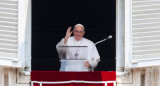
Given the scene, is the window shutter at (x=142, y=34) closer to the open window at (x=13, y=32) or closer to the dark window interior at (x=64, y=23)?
the open window at (x=13, y=32)

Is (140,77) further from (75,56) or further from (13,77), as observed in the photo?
(13,77)

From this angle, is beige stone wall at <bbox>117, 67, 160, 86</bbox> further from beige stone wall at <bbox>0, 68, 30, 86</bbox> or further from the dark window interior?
the dark window interior

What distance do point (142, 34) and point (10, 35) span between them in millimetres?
1575

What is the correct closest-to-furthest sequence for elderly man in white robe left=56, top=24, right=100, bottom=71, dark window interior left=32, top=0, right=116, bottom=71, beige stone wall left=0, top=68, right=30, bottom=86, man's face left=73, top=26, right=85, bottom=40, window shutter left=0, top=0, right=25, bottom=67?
window shutter left=0, top=0, right=25, bottom=67
beige stone wall left=0, top=68, right=30, bottom=86
elderly man in white robe left=56, top=24, right=100, bottom=71
man's face left=73, top=26, right=85, bottom=40
dark window interior left=32, top=0, right=116, bottom=71

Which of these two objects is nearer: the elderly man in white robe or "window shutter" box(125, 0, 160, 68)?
"window shutter" box(125, 0, 160, 68)

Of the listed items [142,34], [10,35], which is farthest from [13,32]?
[142,34]

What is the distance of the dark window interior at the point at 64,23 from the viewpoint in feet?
51.8

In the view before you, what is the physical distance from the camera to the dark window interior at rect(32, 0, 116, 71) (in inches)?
622

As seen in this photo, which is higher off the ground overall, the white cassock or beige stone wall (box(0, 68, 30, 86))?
the white cassock

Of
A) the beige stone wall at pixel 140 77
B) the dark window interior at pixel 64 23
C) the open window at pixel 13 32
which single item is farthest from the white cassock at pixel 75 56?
the dark window interior at pixel 64 23

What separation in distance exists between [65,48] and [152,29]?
1.14m

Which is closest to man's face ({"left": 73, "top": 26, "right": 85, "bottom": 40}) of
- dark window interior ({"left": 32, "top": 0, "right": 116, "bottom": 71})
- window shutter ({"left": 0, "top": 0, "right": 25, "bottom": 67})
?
window shutter ({"left": 0, "top": 0, "right": 25, "bottom": 67})

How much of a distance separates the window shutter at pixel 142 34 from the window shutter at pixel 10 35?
130 centimetres

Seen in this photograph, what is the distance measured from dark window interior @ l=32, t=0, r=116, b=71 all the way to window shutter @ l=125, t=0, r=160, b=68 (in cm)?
335
